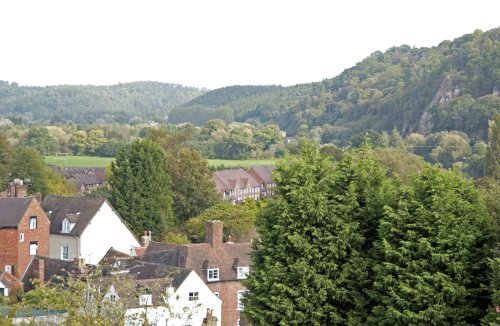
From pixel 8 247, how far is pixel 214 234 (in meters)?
13.3

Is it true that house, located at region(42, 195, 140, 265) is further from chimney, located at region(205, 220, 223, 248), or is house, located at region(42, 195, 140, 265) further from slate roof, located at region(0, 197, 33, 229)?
chimney, located at region(205, 220, 223, 248)

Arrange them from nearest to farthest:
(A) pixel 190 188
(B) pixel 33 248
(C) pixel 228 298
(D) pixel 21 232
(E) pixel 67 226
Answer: (C) pixel 228 298 → (D) pixel 21 232 → (B) pixel 33 248 → (E) pixel 67 226 → (A) pixel 190 188

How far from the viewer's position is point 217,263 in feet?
158

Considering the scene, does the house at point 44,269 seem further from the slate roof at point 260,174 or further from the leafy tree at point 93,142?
the leafy tree at point 93,142

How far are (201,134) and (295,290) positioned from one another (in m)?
158

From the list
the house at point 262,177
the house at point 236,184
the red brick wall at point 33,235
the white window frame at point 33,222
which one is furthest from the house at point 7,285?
the house at point 262,177

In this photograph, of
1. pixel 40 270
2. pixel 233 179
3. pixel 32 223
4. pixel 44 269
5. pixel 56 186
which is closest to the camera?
pixel 40 270

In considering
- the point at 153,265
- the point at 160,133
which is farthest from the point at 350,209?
the point at 160,133

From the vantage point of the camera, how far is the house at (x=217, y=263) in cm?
4759

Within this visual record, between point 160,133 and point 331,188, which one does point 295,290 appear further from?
point 160,133

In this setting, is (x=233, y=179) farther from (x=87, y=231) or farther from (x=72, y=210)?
(x=87, y=231)

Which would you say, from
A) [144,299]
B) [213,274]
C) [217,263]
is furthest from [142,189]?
[144,299]

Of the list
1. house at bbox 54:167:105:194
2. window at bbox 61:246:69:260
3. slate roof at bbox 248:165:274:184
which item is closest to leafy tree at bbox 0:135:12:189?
window at bbox 61:246:69:260

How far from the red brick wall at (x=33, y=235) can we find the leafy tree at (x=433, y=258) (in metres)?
31.2
